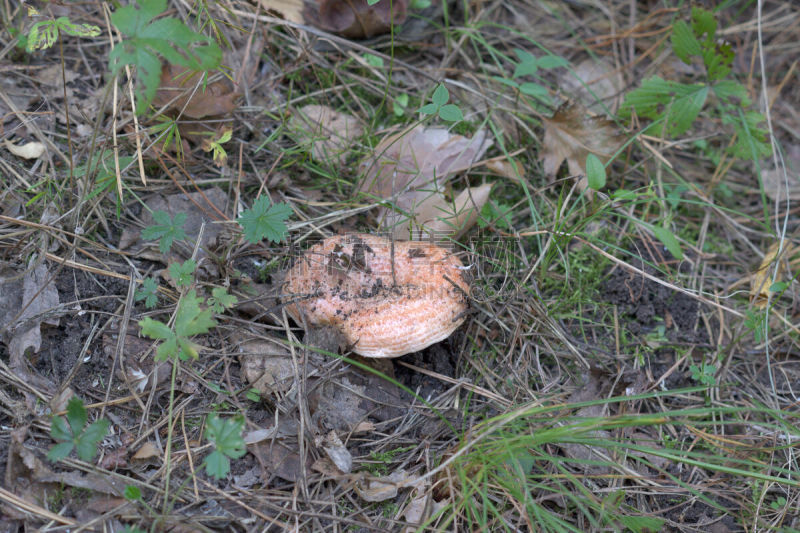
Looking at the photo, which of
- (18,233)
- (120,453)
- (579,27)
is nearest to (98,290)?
(18,233)

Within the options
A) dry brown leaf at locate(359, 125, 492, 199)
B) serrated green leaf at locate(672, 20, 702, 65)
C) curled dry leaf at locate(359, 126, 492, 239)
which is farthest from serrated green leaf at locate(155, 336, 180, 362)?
serrated green leaf at locate(672, 20, 702, 65)

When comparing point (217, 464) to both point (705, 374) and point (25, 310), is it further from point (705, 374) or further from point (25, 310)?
point (705, 374)

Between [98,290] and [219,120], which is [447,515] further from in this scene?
[219,120]

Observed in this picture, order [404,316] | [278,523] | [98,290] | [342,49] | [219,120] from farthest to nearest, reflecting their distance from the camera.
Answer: [342,49] < [219,120] < [98,290] < [404,316] < [278,523]

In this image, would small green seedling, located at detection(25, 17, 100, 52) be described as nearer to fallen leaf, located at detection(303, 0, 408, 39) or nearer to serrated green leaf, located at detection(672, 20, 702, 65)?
fallen leaf, located at detection(303, 0, 408, 39)

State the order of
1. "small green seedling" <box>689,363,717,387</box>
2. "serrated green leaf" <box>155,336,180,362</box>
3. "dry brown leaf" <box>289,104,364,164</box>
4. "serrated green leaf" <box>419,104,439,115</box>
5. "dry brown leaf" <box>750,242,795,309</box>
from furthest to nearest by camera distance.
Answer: "dry brown leaf" <box>289,104,364,164</box>, "dry brown leaf" <box>750,242,795,309</box>, "small green seedling" <box>689,363,717,387</box>, "serrated green leaf" <box>419,104,439,115</box>, "serrated green leaf" <box>155,336,180,362</box>

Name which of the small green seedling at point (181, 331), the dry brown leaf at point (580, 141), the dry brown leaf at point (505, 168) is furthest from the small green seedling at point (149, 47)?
the dry brown leaf at point (580, 141)
